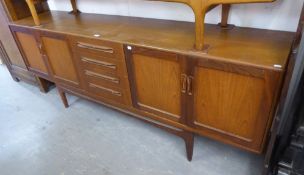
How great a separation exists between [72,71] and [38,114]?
2.14 ft

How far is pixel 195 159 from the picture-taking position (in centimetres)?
147

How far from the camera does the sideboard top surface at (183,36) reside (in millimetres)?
972

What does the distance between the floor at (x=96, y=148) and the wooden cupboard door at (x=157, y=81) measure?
34cm

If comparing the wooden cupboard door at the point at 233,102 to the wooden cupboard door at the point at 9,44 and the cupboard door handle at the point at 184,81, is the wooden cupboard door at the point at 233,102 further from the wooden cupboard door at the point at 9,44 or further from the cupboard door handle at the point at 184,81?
the wooden cupboard door at the point at 9,44

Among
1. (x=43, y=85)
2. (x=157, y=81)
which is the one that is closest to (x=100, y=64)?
(x=157, y=81)

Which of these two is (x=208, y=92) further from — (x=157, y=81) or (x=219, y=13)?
(x=219, y=13)

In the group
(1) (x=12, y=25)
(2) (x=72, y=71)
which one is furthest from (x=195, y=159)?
(1) (x=12, y=25)

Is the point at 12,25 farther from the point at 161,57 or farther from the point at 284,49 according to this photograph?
the point at 284,49

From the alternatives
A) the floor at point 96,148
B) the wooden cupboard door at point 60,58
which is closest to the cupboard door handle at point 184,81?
the floor at point 96,148

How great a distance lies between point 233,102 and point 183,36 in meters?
0.45

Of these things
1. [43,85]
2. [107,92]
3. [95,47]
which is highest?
[95,47]

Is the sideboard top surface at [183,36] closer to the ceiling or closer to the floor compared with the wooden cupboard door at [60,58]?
closer to the ceiling

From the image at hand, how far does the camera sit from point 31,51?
1890 mm

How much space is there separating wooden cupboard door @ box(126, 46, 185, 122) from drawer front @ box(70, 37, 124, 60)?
0.07 m
